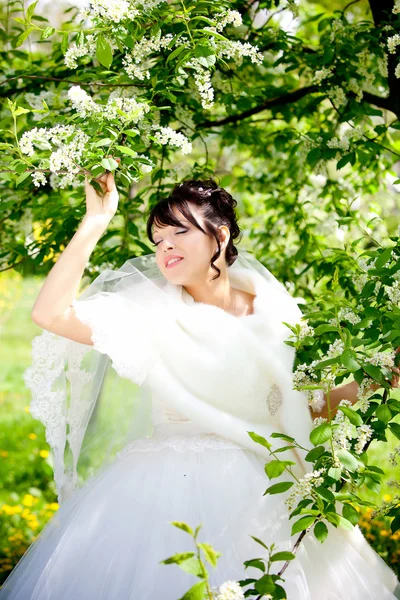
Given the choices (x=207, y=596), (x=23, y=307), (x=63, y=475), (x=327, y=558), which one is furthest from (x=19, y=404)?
(x=207, y=596)

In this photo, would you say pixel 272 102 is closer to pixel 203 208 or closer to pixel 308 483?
pixel 203 208

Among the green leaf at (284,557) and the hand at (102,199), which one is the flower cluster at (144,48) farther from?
the green leaf at (284,557)

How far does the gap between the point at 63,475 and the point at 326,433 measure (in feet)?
3.11

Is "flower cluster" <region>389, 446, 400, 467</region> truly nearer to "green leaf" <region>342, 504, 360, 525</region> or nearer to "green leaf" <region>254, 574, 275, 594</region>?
"green leaf" <region>342, 504, 360, 525</region>

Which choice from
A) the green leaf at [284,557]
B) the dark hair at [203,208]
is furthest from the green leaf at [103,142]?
the green leaf at [284,557]

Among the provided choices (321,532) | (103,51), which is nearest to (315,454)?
(321,532)

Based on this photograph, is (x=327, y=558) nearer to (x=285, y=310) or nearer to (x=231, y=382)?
(x=231, y=382)

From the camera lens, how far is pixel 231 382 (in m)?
2.14

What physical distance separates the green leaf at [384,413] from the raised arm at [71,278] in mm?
806

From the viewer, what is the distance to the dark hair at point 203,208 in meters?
2.24

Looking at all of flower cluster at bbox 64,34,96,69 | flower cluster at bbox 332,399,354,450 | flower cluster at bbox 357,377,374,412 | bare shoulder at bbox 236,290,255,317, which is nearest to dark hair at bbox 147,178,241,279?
bare shoulder at bbox 236,290,255,317

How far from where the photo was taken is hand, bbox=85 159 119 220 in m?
1.98

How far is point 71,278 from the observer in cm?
191

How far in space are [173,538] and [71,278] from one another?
0.76 meters
